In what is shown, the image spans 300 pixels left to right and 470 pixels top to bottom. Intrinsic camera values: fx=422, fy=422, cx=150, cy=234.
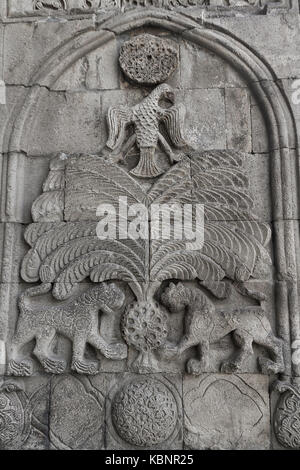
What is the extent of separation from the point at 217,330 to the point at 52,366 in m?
1.41

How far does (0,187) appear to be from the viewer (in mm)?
3875

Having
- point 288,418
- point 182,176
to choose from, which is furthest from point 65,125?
point 288,418

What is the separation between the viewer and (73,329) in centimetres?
356

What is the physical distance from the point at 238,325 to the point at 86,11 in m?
3.33

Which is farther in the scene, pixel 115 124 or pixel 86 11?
pixel 86 11

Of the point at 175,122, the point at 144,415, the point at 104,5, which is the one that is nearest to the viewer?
the point at 144,415

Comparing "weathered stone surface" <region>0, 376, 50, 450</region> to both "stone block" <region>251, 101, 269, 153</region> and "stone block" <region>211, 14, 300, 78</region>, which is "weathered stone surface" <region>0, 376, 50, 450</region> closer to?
"stone block" <region>251, 101, 269, 153</region>

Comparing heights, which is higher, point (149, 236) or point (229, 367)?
point (149, 236)

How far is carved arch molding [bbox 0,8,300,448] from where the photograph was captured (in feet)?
11.3

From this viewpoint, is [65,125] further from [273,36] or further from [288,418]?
[288,418]

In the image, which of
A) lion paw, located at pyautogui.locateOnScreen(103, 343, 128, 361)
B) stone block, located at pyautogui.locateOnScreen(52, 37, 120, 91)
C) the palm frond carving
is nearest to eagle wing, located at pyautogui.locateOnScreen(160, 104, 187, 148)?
the palm frond carving

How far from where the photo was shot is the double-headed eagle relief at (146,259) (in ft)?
11.6
